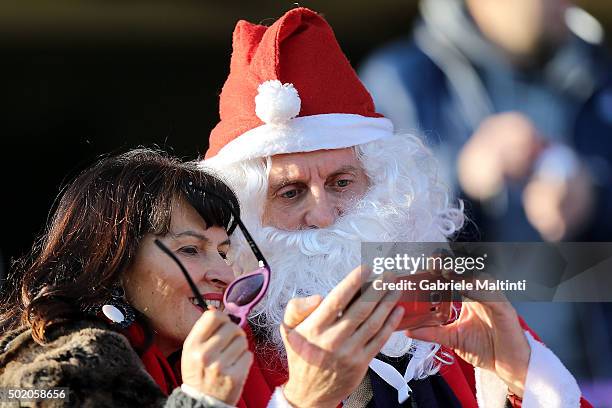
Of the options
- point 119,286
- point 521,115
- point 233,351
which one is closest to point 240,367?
point 233,351

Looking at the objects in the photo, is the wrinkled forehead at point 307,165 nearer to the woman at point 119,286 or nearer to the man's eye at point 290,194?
the man's eye at point 290,194

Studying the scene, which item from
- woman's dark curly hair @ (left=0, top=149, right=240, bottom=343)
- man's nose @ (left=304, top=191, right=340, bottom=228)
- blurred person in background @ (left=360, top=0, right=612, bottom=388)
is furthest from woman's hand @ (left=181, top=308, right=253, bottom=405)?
blurred person in background @ (left=360, top=0, right=612, bottom=388)

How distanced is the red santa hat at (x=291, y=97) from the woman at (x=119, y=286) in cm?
64

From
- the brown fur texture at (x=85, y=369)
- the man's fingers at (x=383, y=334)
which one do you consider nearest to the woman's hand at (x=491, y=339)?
the man's fingers at (x=383, y=334)

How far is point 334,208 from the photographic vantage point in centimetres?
328

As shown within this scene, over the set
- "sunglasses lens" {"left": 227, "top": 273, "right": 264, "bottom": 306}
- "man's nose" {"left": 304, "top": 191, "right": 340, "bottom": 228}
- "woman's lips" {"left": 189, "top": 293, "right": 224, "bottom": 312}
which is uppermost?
"sunglasses lens" {"left": 227, "top": 273, "right": 264, "bottom": 306}

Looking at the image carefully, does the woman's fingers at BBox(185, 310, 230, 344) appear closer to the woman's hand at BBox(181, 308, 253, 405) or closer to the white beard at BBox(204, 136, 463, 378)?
the woman's hand at BBox(181, 308, 253, 405)

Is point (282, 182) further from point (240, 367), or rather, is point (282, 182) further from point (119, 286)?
point (240, 367)

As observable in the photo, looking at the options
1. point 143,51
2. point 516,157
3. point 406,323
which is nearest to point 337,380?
point 406,323

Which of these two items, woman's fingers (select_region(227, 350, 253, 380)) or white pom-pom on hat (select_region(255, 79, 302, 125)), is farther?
white pom-pom on hat (select_region(255, 79, 302, 125))

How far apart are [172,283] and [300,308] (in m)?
0.44

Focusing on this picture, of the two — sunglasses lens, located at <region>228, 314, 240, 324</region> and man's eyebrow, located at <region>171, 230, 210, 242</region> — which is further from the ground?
sunglasses lens, located at <region>228, 314, 240, 324</region>

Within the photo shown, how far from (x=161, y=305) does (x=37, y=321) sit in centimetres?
32

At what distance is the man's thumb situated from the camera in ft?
6.84
